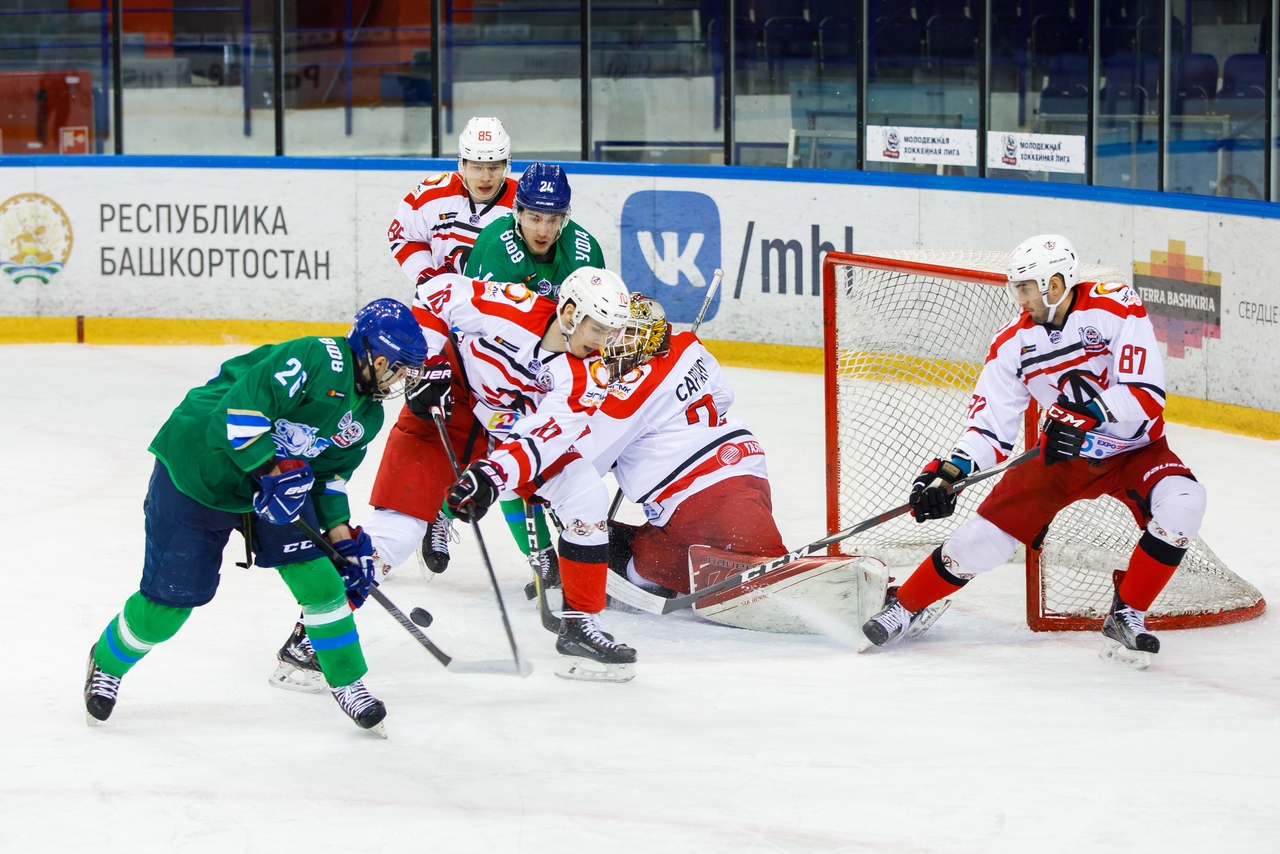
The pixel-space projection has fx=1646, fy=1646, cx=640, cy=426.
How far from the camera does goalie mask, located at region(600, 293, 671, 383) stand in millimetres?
4180

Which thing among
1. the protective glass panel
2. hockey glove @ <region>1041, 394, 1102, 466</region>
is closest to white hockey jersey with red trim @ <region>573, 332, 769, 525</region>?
hockey glove @ <region>1041, 394, 1102, 466</region>

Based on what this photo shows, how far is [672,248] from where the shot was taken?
8.28 meters

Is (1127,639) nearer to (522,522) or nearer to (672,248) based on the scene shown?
(522,522)

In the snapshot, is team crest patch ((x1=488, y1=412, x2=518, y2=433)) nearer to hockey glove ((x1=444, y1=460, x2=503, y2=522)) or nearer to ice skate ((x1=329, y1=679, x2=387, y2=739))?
hockey glove ((x1=444, y1=460, x2=503, y2=522))

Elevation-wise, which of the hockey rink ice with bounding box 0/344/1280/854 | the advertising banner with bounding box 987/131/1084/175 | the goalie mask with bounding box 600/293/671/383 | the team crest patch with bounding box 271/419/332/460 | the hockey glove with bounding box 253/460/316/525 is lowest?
the hockey rink ice with bounding box 0/344/1280/854

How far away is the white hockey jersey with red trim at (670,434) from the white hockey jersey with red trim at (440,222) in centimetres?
111

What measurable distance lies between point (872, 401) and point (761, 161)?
3.90 m

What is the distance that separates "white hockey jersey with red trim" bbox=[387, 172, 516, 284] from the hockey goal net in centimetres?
118

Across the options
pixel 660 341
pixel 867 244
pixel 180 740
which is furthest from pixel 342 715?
pixel 867 244

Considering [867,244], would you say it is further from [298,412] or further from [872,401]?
[298,412]

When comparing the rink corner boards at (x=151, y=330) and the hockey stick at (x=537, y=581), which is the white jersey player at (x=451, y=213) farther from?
the rink corner boards at (x=151, y=330)

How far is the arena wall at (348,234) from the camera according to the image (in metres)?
7.98

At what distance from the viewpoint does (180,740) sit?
11.3ft

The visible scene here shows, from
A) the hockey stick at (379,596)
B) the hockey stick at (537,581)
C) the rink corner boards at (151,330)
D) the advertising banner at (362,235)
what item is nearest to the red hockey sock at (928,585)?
the hockey stick at (537,581)
